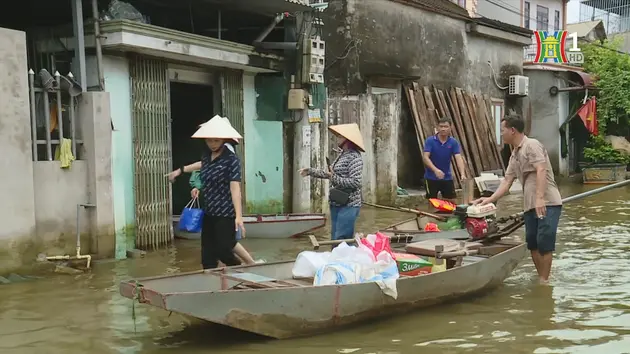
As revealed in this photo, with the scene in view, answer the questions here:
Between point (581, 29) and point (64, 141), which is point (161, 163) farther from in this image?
point (581, 29)

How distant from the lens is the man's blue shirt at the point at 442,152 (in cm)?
1000

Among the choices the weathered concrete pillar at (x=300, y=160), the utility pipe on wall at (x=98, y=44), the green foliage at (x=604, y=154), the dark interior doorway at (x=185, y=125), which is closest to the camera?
the utility pipe on wall at (x=98, y=44)

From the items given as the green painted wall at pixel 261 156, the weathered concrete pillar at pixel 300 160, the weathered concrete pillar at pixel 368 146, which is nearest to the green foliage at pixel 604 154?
the weathered concrete pillar at pixel 368 146

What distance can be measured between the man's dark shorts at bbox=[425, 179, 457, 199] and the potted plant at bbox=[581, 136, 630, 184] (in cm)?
1284

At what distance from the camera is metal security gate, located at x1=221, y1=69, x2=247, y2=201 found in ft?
37.1

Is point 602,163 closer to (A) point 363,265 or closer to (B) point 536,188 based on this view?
(B) point 536,188

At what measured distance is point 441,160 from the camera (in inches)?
396

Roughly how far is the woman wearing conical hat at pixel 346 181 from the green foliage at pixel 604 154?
1680 centimetres

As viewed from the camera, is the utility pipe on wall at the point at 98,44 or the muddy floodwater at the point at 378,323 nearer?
the muddy floodwater at the point at 378,323

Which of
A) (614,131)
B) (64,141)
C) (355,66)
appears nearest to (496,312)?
(64,141)

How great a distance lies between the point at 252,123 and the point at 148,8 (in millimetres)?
2530

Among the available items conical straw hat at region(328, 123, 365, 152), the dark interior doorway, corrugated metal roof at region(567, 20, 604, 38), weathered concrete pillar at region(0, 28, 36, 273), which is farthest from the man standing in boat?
corrugated metal roof at region(567, 20, 604, 38)

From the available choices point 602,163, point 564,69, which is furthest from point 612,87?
point 602,163

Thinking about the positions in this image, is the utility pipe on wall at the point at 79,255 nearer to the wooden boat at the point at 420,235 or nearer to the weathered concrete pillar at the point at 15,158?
the weathered concrete pillar at the point at 15,158
